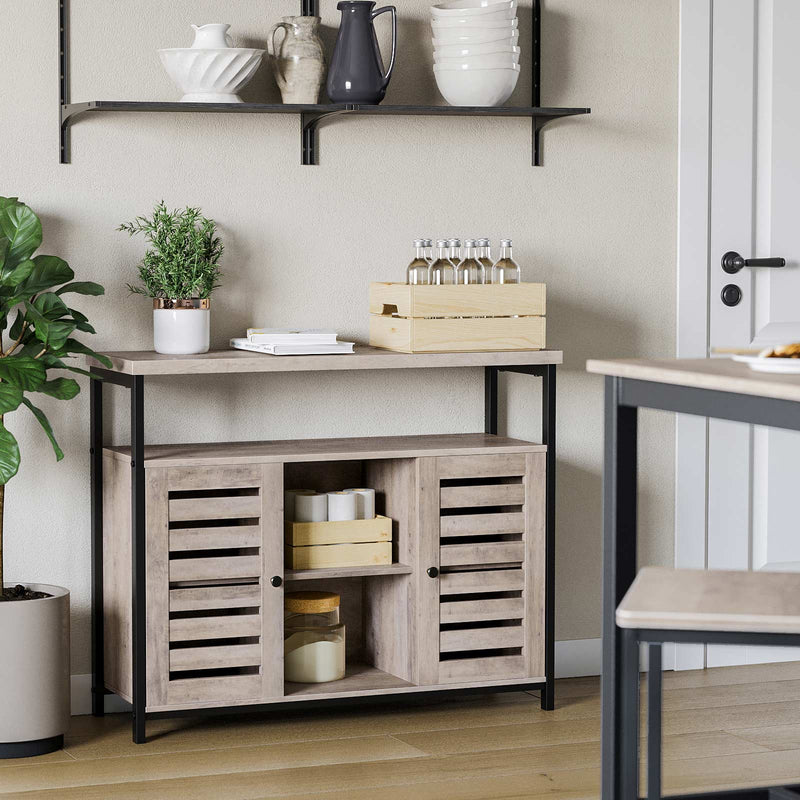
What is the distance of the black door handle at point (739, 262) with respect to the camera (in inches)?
151

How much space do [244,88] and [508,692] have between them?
66.9 inches

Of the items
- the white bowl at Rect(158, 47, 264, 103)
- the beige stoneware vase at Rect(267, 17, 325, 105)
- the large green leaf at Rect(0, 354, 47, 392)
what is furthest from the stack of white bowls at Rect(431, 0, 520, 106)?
the large green leaf at Rect(0, 354, 47, 392)

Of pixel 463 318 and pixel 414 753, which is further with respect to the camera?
pixel 463 318

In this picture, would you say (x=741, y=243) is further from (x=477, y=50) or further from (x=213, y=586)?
A: (x=213, y=586)

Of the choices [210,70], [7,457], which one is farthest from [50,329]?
[210,70]

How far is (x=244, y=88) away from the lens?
11.4ft

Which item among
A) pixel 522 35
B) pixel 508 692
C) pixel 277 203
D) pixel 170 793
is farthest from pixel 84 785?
pixel 522 35

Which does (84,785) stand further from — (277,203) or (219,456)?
(277,203)

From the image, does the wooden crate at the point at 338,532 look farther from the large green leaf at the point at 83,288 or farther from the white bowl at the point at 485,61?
the white bowl at the point at 485,61

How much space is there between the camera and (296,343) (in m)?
3.19

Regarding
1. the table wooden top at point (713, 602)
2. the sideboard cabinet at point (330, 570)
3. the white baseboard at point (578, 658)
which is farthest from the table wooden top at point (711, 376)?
the white baseboard at point (578, 658)

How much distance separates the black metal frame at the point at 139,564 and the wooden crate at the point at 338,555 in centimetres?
32

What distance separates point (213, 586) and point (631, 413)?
130 cm

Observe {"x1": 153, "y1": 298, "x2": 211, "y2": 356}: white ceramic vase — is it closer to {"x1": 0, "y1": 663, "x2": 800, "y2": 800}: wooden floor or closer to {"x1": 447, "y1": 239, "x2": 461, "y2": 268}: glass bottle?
{"x1": 447, "y1": 239, "x2": 461, "y2": 268}: glass bottle
